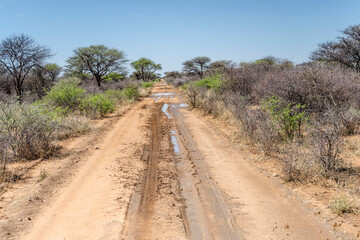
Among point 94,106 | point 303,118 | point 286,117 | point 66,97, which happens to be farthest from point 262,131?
point 66,97

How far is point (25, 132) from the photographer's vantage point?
8.30 meters

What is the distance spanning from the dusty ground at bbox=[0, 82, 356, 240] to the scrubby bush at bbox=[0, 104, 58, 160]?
0.77 meters

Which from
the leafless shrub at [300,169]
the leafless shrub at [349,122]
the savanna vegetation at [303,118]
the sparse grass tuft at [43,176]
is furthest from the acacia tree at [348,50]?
the sparse grass tuft at [43,176]

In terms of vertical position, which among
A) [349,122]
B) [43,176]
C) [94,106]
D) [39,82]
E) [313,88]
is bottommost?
[43,176]

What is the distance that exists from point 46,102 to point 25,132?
5.65 metres

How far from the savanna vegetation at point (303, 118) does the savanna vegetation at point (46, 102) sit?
654 cm

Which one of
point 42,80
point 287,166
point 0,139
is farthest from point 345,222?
point 42,80

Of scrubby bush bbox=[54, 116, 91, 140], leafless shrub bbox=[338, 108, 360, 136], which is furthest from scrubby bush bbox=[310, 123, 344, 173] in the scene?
scrubby bush bbox=[54, 116, 91, 140]

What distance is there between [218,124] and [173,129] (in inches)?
89.5

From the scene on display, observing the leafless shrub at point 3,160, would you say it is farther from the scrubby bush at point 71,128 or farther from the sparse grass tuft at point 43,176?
the scrubby bush at point 71,128

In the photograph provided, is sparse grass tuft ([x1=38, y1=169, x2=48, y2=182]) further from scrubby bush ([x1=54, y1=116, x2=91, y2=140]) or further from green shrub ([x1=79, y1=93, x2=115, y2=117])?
green shrub ([x1=79, y1=93, x2=115, y2=117])

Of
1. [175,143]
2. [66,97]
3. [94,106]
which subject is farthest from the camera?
[94,106]

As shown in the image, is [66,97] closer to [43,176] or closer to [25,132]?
[25,132]

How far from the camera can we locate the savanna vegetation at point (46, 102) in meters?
8.27
